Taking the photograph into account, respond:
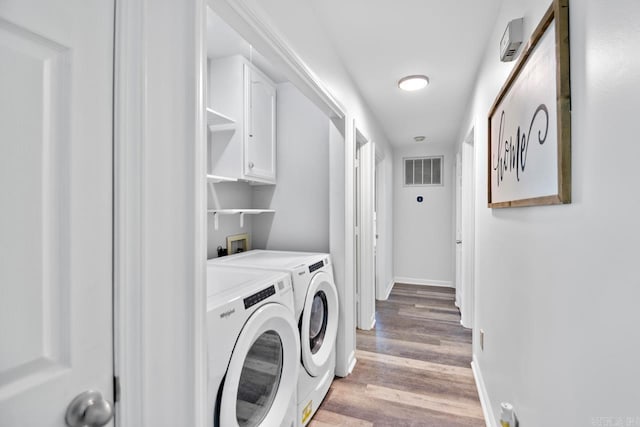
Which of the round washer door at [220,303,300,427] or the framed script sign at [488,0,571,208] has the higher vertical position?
the framed script sign at [488,0,571,208]

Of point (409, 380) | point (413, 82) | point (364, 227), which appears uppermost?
point (413, 82)

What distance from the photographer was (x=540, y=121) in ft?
3.06

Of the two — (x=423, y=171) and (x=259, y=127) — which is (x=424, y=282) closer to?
(x=423, y=171)

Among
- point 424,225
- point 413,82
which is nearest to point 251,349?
point 413,82

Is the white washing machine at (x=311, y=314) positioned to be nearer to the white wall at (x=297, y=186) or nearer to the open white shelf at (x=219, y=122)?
the white wall at (x=297, y=186)

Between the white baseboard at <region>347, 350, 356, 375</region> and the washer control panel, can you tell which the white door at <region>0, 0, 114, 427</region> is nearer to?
A: the washer control panel

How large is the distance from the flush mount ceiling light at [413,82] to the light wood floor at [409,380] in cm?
239

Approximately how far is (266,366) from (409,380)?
4.36 feet

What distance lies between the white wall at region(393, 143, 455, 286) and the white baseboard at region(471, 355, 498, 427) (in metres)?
2.63

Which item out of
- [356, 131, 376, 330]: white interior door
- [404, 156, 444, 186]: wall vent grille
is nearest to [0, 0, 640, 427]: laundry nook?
[356, 131, 376, 330]: white interior door

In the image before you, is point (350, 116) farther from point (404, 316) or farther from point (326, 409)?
point (404, 316)

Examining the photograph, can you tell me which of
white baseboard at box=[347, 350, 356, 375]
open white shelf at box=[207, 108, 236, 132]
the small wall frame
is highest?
open white shelf at box=[207, 108, 236, 132]

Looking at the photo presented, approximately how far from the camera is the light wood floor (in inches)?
70.8

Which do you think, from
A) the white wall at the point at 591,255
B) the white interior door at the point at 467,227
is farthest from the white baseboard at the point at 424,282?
the white wall at the point at 591,255
